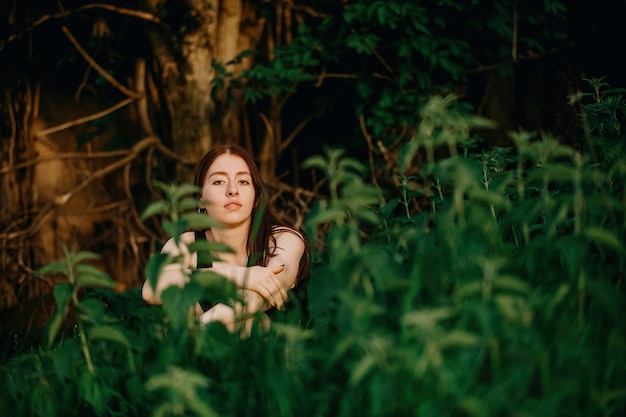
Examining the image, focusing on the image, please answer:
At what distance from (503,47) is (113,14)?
2966 mm

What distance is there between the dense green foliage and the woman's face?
1.01m

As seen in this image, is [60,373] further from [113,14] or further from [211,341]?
[113,14]

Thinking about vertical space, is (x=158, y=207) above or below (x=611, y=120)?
below

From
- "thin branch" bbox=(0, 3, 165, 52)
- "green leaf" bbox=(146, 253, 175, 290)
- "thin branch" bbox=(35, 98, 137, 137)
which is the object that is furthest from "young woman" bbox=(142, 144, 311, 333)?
"thin branch" bbox=(35, 98, 137, 137)

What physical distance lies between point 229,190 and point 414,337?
161 cm

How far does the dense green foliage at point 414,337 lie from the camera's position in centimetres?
167

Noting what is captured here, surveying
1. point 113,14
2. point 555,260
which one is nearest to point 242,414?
point 555,260

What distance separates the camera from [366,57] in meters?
5.26

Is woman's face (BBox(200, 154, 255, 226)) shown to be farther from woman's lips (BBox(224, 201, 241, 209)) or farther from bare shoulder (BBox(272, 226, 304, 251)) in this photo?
bare shoulder (BBox(272, 226, 304, 251))

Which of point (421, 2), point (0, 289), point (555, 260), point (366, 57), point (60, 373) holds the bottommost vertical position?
point (0, 289)

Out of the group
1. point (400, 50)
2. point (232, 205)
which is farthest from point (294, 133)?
point (232, 205)

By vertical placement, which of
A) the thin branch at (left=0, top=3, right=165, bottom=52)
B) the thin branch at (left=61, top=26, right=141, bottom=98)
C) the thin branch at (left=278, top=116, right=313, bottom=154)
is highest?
the thin branch at (left=0, top=3, right=165, bottom=52)

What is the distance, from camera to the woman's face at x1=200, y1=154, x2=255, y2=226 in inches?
127

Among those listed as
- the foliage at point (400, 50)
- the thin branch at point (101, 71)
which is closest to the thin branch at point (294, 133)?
the foliage at point (400, 50)
